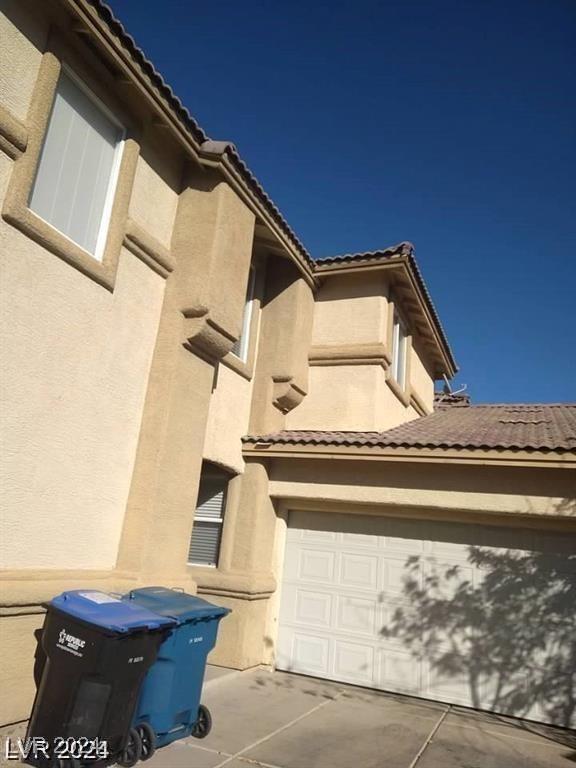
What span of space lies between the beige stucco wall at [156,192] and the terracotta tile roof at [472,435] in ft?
11.8

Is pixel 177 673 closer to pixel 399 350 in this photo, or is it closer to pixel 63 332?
pixel 63 332

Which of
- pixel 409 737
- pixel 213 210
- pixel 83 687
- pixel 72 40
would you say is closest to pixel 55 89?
pixel 72 40

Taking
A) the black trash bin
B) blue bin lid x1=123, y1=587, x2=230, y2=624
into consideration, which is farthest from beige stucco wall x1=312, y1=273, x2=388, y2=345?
the black trash bin

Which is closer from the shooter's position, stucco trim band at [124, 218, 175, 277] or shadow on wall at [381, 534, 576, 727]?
stucco trim band at [124, 218, 175, 277]

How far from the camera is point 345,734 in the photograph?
6078mm

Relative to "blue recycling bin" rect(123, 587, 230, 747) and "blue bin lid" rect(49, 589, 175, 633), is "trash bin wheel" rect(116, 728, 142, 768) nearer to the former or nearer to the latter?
"blue recycling bin" rect(123, 587, 230, 747)

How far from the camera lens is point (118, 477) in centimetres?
660

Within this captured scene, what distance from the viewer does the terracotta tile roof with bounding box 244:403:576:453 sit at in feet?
24.6

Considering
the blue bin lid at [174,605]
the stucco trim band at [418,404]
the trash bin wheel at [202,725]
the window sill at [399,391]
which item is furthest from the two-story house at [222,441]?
the stucco trim band at [418,404]

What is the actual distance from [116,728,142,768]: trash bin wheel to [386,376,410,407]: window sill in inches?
295

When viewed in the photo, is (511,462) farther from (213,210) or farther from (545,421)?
(213,210)

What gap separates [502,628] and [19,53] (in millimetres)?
8774

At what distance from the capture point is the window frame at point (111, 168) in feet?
19.1

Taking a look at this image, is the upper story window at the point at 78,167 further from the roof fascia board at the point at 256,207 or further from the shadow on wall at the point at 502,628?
the shadow on wall at the point at 502,628
